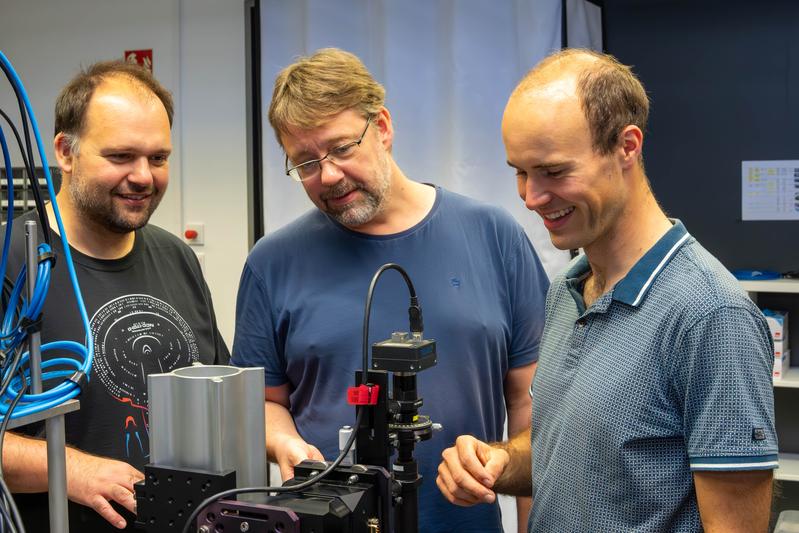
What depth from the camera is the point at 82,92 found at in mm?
1716

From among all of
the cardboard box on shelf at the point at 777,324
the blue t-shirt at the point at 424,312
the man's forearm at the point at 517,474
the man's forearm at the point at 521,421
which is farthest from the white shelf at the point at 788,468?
the man's forearm at the point at 517,474

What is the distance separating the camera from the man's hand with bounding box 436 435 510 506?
1.18 metres

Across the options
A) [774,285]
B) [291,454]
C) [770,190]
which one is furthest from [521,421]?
[770,190]

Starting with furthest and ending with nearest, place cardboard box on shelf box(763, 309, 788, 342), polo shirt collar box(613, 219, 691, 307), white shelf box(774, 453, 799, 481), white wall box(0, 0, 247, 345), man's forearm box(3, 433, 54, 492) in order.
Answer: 1. white wall box(0, 0, 247, 345)
2. cardboard box on shelf box(763, 309, 788, 342)
3. white shelf box(774, 453, 799, 481)
4. man's forearm box(3, 433, 54, 492)
5. polo shirt collar box(613, 219, 691, 307)

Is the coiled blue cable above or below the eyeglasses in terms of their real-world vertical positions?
below

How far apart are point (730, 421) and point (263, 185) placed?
2.48 metres

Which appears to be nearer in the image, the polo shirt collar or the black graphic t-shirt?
the polo shirt collar

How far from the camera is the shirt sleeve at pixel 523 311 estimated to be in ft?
5.40

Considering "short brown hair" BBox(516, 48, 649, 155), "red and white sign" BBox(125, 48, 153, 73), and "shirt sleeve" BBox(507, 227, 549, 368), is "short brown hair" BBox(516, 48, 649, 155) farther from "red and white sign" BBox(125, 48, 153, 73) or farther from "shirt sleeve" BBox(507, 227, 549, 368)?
"red and white sign" BBox(125, 48, 153, 73)

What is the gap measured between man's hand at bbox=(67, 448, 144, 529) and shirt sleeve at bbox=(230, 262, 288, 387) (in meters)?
0.44

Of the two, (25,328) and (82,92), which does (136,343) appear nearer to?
(82,92)

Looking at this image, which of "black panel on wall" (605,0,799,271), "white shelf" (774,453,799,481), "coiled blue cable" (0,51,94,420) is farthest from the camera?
"black panel on wall" (605,0,799,271)

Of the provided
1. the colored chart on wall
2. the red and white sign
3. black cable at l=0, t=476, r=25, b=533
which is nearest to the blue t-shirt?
black cable at l=0, t=476, r=25, b=533

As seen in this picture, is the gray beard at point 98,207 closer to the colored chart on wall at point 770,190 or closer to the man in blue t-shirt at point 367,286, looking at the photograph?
the man in blue t-shirt at point 367,286
